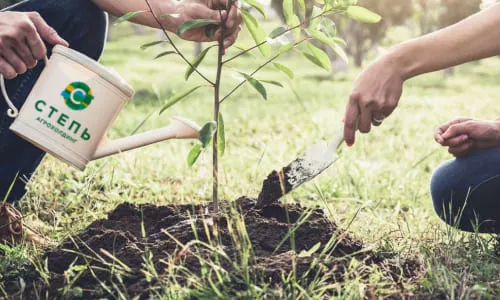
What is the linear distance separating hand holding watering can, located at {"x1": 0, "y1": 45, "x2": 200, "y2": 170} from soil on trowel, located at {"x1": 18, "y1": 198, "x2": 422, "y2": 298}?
0.28m

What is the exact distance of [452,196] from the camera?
2.39 meters

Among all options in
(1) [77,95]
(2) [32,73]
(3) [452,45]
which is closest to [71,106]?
(1) [77,95]

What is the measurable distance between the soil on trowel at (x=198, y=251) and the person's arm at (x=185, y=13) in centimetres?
59

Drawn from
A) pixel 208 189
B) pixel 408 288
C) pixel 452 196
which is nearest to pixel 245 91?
pixel 208 189

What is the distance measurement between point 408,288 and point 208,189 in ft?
5.14

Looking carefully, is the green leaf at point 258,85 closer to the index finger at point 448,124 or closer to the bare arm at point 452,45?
the bare arm at point 452,45

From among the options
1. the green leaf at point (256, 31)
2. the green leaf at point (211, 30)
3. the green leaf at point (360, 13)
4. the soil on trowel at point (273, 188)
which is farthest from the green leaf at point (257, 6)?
the soil on trowel at point (273, 188)

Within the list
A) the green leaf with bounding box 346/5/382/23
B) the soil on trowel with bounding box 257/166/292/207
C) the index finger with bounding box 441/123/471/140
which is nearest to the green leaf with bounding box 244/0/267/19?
the green leaf with bounding box 346/5/382/23

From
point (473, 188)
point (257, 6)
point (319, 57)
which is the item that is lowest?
point (473, 188)

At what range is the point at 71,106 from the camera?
6.41 feet

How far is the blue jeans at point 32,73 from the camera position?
255cm

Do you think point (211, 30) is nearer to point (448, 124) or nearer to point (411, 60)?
point (411, 60)

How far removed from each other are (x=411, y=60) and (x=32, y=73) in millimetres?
1458

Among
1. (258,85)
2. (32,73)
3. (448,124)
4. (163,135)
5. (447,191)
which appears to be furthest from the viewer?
(32,73)
